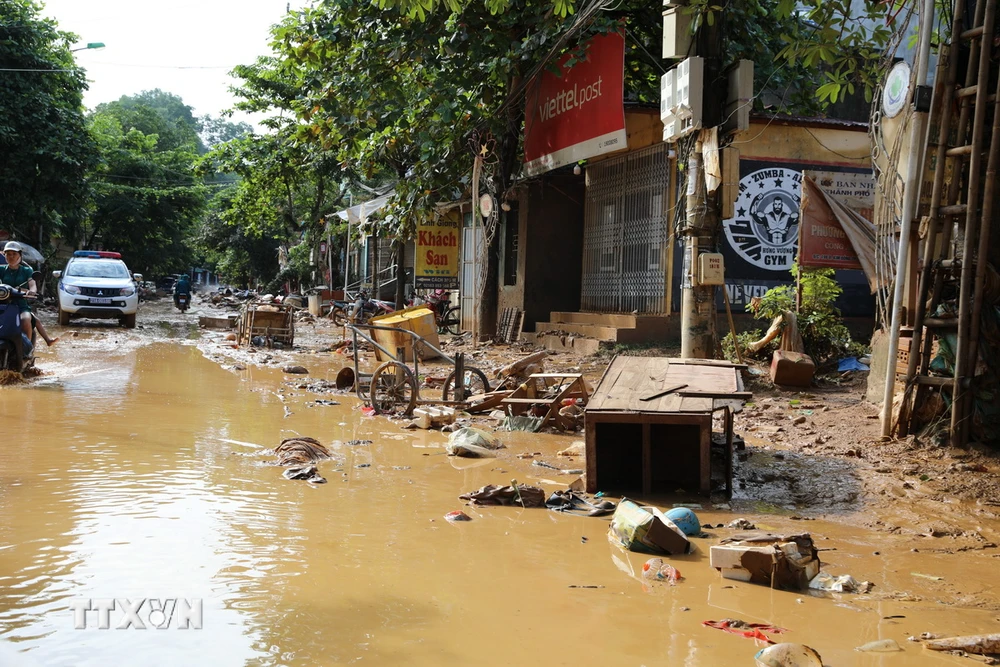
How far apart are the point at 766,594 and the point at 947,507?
2254 millimetres

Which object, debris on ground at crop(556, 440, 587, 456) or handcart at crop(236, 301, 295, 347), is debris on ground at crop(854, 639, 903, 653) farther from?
handcart at crop(236, 301, 295, 347)

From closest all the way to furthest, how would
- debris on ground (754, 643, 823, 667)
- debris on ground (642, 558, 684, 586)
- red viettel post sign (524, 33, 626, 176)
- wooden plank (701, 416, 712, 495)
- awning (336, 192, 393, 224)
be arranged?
debris on ground (754, 643, 823, 667)
debris on ground (642, 558, 684, 586)
wooden plank (701, 416, 712, 495)
red viettel post sign (524, 33, 626, 176)
awning (336, 192, 393, 224)

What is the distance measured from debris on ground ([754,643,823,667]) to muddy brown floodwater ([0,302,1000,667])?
0.29ft

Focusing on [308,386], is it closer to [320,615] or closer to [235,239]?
[320,615]

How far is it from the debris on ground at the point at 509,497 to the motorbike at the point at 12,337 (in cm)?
729

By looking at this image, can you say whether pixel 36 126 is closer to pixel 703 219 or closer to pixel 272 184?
pixel 272 184

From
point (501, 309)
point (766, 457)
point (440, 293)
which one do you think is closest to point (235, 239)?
point (440, 293)

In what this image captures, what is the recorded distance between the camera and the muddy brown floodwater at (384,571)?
128 inches

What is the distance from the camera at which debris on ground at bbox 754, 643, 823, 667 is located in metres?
3.07

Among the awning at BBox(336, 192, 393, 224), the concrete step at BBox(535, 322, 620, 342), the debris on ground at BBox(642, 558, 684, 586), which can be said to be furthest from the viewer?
the awning at BBox(336, 192, 393, 224)

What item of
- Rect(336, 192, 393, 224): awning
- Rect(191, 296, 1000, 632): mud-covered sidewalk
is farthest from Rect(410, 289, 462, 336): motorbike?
Rect(191, 296, 1000, 632): mud-covered sidewalk

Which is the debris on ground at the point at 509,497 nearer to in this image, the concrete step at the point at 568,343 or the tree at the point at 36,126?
the concrete step at the point at 568,343

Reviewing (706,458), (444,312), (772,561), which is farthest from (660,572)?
(444,312)

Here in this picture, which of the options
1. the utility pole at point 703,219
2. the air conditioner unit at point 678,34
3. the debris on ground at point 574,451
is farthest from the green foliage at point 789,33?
the debris on ground at point 574,451
